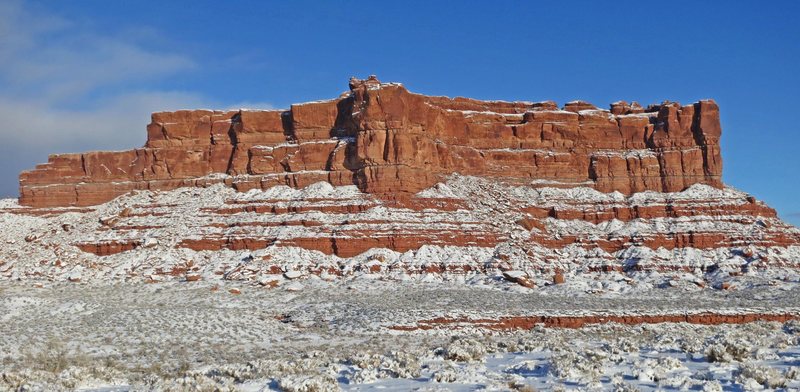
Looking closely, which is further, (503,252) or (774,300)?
(503,252)

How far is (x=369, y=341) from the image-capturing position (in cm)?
2531

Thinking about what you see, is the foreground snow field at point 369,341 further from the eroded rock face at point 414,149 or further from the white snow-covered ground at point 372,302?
the eroded rock face at point 414,149

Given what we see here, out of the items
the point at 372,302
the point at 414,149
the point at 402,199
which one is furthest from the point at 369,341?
the point at 414,149

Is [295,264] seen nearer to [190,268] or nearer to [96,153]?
[190,268]

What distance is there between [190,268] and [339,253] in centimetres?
1004

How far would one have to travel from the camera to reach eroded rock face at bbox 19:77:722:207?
177 ft

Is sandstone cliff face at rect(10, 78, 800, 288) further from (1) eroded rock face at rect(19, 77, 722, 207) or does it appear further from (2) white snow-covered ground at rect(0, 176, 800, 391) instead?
(2) white snow-covered ground at rect(0, 176, 800, 391)

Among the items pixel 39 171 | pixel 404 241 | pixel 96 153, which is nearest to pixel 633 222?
pixel 404 241

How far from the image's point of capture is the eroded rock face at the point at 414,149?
5397 cm

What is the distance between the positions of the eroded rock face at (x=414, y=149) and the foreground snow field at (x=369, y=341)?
1714 cm

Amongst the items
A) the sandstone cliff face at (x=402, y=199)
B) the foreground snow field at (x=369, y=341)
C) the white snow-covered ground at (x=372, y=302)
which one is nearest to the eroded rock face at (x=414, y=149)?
the sandstone cliff face at (x=402, y=199)

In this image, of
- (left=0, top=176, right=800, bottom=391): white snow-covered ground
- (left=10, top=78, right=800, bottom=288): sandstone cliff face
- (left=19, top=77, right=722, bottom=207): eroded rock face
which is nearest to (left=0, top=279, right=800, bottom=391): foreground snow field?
(left=0, top=176, right=800, bottom=391): white snow-covered ground

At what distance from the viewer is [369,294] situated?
120 feet

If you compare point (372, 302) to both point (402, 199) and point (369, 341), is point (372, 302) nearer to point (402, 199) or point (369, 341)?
point (369, 341)
